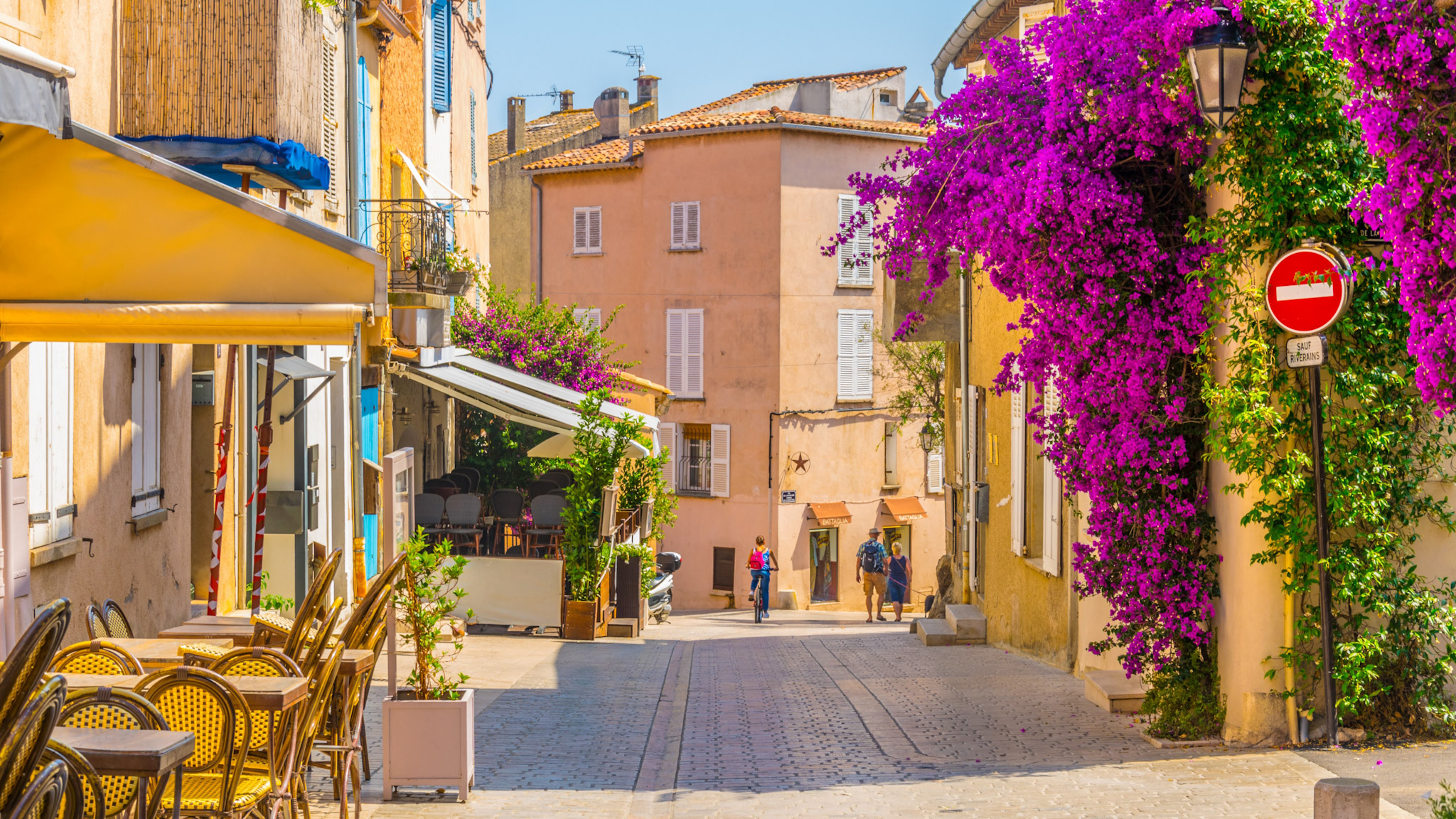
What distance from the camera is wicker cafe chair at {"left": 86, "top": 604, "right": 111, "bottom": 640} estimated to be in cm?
600

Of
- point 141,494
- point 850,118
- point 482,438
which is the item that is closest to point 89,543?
point 141,494

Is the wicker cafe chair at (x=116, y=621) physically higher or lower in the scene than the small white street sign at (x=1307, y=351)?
lower

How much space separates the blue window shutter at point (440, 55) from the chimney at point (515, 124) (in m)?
19.7

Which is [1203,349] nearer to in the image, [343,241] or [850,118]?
[343,241]

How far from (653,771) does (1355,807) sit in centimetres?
410

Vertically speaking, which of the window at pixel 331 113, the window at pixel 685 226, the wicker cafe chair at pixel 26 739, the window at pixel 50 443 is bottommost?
the wicker cafe chair at pixel 26 739

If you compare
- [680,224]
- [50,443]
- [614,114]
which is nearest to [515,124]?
[614,114]

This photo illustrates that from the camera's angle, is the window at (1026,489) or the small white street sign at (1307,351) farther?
the window at (1026,489)

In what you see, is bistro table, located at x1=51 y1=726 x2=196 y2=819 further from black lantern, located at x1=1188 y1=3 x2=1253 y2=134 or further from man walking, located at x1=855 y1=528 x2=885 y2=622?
man walking, located at x1=855 y1=528 x2=885 y2=622

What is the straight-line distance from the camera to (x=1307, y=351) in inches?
278

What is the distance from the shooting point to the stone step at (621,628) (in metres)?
16.5

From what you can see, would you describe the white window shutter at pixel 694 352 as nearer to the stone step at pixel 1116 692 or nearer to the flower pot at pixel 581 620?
the flower pot at pixel 581 620

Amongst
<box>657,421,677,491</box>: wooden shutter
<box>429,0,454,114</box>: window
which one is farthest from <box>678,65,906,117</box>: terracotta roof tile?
<box>429,0,454,114</box>: window

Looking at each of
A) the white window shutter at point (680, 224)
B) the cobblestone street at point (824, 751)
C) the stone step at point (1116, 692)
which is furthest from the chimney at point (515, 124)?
the stone step at point (1116, 692)
